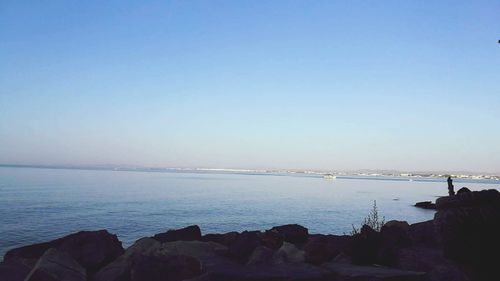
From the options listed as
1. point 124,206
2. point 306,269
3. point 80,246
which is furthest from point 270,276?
point 124,206

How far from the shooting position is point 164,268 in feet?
26.3

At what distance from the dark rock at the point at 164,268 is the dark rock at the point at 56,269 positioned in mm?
1206

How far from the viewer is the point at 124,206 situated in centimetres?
4456

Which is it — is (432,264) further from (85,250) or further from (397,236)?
(85,250)

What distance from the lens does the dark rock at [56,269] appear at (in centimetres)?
742

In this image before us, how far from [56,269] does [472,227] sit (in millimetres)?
7829

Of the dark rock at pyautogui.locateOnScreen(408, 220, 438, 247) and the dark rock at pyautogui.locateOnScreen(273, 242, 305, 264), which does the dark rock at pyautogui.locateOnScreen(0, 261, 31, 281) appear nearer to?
the dark rock at pyautogui.locateOnScreen(273, 242, 305, 264)

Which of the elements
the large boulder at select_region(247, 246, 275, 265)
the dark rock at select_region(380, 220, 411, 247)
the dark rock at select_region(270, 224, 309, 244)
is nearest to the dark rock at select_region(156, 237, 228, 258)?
the large boulder at select_region(247, 246, 275, 265)

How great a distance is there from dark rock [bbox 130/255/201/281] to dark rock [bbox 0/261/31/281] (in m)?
2.47

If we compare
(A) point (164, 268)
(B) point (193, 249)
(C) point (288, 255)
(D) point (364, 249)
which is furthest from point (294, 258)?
(A) point (164, 268)

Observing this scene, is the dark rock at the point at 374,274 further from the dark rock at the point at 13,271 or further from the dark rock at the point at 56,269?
the dark rock at the point at 13,271

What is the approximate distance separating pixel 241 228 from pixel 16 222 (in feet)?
54.3

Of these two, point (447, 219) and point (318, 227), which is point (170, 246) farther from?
point (318, 227)

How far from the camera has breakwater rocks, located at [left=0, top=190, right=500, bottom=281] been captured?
7.23m
